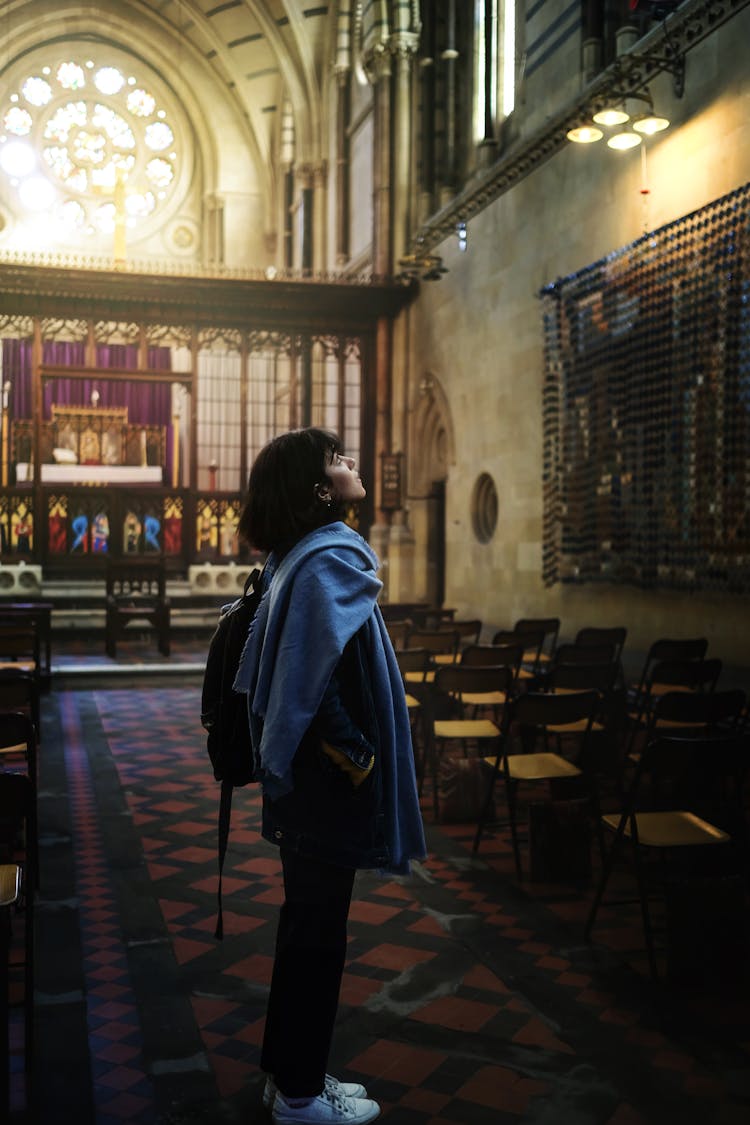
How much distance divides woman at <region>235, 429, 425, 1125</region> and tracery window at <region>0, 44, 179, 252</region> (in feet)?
73.7

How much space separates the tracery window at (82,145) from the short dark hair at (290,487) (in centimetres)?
2243

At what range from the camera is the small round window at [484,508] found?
13.1m

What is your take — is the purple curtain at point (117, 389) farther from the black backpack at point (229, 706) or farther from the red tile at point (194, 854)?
the black backpack at point (229, 706)

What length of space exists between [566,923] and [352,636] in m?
2.27

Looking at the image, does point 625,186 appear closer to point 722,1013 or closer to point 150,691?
point 150,691

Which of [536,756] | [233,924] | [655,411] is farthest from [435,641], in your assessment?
[233,924]

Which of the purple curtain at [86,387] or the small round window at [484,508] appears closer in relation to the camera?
the small round window at [484,508]

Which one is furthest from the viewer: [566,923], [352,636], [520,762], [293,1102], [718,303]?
[718,303]

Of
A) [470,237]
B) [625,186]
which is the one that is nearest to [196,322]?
[470,237]

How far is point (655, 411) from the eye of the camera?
873 centimetres

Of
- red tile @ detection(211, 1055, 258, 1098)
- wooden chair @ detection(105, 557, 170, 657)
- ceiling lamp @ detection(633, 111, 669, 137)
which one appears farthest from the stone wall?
red tile @ detection(211, 1055, 258, 1098)

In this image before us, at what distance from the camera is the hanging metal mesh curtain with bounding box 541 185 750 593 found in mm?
7660

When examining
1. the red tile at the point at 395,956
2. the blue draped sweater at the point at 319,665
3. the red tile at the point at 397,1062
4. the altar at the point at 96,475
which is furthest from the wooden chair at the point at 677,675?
the altar at the point at 96,475

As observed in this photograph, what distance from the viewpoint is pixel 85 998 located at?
3.37 meters
